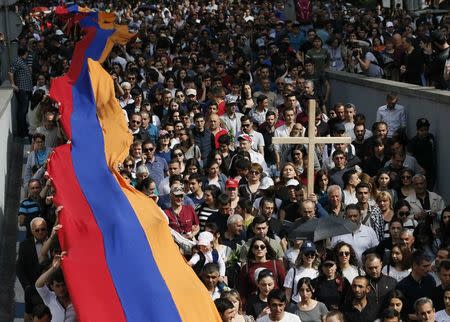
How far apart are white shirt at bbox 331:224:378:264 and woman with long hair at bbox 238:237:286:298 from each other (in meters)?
1.11

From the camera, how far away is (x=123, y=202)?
49.5 feet

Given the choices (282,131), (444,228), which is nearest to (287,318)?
(444,228)

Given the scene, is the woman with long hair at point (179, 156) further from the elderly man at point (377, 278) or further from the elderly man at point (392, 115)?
the elderly man at point (377, 278)

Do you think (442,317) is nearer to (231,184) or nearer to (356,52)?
(231,184)

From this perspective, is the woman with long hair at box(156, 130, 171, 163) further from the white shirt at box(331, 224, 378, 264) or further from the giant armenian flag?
the white shirt at box(331, 224, 378, 264)

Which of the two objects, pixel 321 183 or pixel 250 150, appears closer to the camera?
pixel 321 183

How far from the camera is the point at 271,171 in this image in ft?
61.8

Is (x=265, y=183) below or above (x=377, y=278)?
below

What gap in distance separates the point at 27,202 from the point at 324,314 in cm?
395

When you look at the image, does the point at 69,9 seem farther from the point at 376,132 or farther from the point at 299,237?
the point at 299,237

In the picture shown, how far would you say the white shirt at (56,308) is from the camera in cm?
1230

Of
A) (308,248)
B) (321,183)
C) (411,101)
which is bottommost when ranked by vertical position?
(411,101)

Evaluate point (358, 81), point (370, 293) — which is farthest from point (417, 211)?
point (358, 81)

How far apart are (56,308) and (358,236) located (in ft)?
13.1
